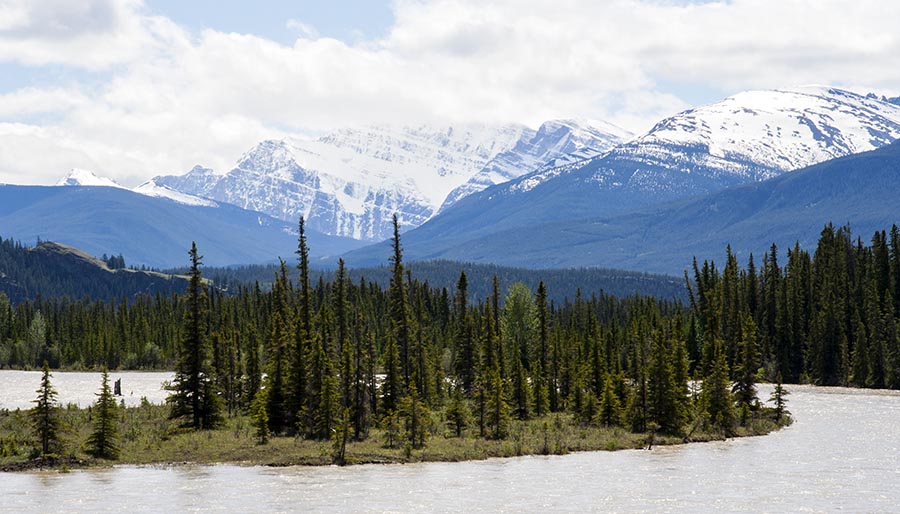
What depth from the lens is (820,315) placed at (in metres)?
141

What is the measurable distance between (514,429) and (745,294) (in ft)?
307

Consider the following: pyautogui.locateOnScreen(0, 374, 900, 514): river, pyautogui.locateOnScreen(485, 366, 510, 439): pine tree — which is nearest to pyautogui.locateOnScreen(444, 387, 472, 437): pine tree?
pyautogui.locateOnScreen(485, 366, 510, 439): pine tree

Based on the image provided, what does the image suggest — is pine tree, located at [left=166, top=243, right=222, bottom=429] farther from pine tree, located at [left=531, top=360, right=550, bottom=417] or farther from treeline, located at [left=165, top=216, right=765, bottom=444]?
pine tree, located at [left=531, top=360, right=550, bottom=417]

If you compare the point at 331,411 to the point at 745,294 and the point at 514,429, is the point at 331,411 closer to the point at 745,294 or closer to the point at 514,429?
the point at 514,429

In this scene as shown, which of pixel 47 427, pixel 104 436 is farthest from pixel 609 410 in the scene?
pixel 47 427

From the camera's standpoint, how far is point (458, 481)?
59.3 m

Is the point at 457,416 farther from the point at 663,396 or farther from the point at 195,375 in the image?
the point at 195,375

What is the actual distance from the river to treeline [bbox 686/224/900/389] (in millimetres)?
54966

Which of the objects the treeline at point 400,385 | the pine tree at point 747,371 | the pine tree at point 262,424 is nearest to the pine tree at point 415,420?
the treeline at point 400,385

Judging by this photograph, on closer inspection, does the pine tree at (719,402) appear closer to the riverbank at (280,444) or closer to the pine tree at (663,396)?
the riverbank at (280,444)

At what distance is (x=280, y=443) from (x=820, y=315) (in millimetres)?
88667

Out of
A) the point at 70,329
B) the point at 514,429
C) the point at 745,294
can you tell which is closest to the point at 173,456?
the point at 514,429

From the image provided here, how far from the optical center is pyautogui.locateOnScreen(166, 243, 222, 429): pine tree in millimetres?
76375

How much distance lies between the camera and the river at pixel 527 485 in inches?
2037
